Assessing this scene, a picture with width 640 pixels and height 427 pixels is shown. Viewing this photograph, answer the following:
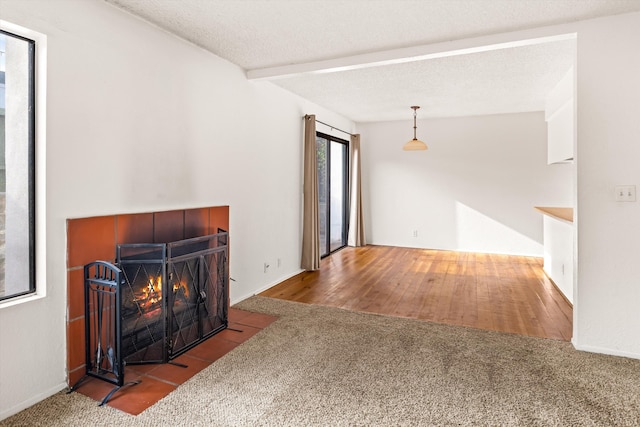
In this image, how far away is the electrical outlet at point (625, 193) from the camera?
2.66m

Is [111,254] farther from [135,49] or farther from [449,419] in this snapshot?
[449,419]

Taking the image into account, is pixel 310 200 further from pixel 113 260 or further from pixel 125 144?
pixel 113 260

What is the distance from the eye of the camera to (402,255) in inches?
262

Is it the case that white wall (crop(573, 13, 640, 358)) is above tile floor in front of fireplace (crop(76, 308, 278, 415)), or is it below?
above

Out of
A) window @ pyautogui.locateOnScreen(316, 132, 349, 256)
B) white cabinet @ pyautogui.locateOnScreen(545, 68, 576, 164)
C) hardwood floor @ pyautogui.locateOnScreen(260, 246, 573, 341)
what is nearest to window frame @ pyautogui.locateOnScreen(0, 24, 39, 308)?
hardwood floor @ pyautogui.locateOnScreen(260, 246, 573, 341)

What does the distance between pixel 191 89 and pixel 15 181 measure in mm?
1562

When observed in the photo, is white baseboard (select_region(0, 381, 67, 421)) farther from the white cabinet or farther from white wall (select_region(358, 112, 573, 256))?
white wall (select_region(358, 112, 573, 256))

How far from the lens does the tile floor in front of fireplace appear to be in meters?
2.16

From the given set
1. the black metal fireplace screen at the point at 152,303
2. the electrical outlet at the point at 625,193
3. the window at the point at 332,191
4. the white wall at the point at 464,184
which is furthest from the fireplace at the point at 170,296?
the white wall at the point at 464,184

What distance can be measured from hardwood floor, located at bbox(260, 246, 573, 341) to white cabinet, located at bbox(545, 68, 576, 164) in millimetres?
1629

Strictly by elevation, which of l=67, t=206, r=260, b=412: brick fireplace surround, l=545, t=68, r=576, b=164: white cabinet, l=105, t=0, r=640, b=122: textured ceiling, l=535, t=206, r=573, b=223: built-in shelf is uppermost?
l=105, t=0, r=640, b=122: textured ceiling

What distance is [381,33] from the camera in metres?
3.00

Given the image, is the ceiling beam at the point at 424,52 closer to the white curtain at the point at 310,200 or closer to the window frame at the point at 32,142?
the white curtain at the point at 310,200

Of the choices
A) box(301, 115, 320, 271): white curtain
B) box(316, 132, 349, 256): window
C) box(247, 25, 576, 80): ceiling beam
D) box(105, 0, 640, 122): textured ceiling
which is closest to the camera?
box(105, 0, 640, 122): textured ceiling
